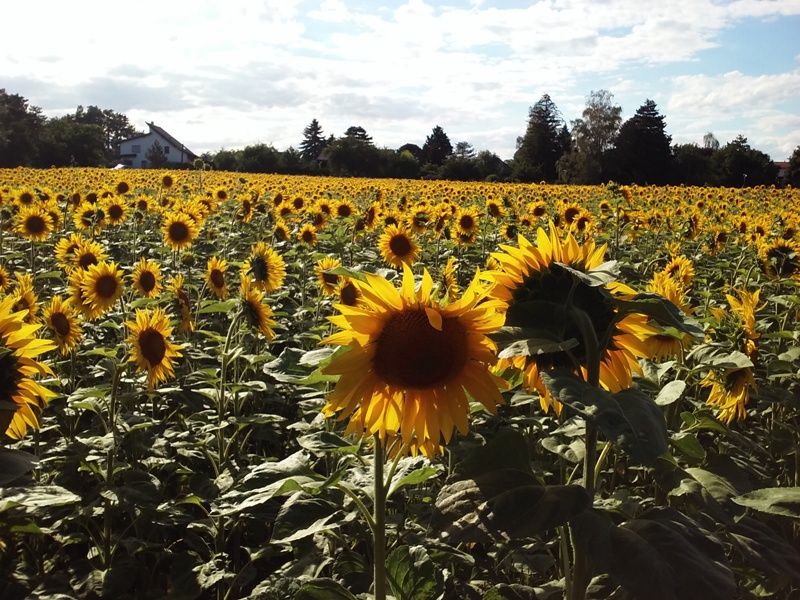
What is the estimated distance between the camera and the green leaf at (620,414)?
1.04m

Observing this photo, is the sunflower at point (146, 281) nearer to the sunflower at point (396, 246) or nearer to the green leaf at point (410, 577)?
the sunflower at point (396, 246)

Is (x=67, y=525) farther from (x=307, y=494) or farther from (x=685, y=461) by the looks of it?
(x=685, y=461)

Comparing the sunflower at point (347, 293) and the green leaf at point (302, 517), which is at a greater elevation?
the sunflower at point (347, 293)

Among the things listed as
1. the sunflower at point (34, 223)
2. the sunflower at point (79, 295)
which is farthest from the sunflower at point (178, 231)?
the sunflower at point (79, 295)

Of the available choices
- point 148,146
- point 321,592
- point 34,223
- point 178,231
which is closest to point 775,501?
point 321,592

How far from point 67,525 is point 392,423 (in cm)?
189

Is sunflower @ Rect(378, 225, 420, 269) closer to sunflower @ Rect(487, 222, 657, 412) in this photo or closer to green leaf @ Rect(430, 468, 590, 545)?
sunflower @ Rect(487, 222, 657, 412)

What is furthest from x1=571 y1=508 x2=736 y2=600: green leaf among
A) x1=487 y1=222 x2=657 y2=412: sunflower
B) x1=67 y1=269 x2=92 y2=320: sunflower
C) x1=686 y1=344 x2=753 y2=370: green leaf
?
x1=67 y1=269 x2=92 y2=320: sunflower

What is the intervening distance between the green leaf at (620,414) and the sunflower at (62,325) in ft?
10.5

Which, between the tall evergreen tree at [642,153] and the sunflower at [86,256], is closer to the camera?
the sunflower at [86,256]

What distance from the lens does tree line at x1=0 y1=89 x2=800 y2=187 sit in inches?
1598

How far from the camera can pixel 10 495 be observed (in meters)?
1.64

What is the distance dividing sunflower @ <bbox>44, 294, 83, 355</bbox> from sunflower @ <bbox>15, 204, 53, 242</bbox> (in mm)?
3235

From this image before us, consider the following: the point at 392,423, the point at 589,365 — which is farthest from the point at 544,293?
the point at 392,423
